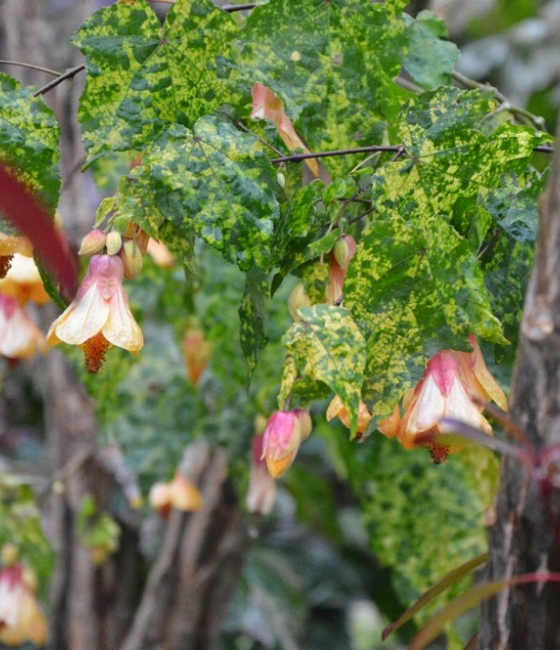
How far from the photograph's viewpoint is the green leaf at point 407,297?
48 cm

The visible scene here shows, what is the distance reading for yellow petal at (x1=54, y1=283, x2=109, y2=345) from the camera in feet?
1.74

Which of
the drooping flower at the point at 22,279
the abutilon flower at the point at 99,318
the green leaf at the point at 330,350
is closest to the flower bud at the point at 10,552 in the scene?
the drooping flower at the point at 22,279

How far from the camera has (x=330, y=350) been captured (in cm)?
47

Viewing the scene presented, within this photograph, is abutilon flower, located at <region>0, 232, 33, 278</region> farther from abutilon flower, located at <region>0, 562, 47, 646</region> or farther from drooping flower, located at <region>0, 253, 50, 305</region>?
abutilon flower, located at <region>0, 562, 47, 646</region>

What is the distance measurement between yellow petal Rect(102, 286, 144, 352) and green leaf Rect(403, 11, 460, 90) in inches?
10.3

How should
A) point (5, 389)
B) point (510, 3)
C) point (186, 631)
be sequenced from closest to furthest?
1. point (186, 631)
2. point (5, 389)
3. point (510, 3)

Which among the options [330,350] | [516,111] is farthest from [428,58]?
[330,350]

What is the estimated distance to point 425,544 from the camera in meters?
1.19

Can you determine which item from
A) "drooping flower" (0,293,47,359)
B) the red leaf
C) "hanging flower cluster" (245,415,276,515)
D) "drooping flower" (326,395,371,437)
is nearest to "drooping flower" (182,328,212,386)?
"hanging flower cluster" (245,415,276,515)

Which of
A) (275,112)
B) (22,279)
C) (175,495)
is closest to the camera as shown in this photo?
(275,112)

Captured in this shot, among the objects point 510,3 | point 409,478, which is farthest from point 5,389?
point 510,3

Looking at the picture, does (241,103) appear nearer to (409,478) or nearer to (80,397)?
(409,478)

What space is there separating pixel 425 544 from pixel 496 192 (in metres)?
0.75

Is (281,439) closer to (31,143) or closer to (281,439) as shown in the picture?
(281,439)
